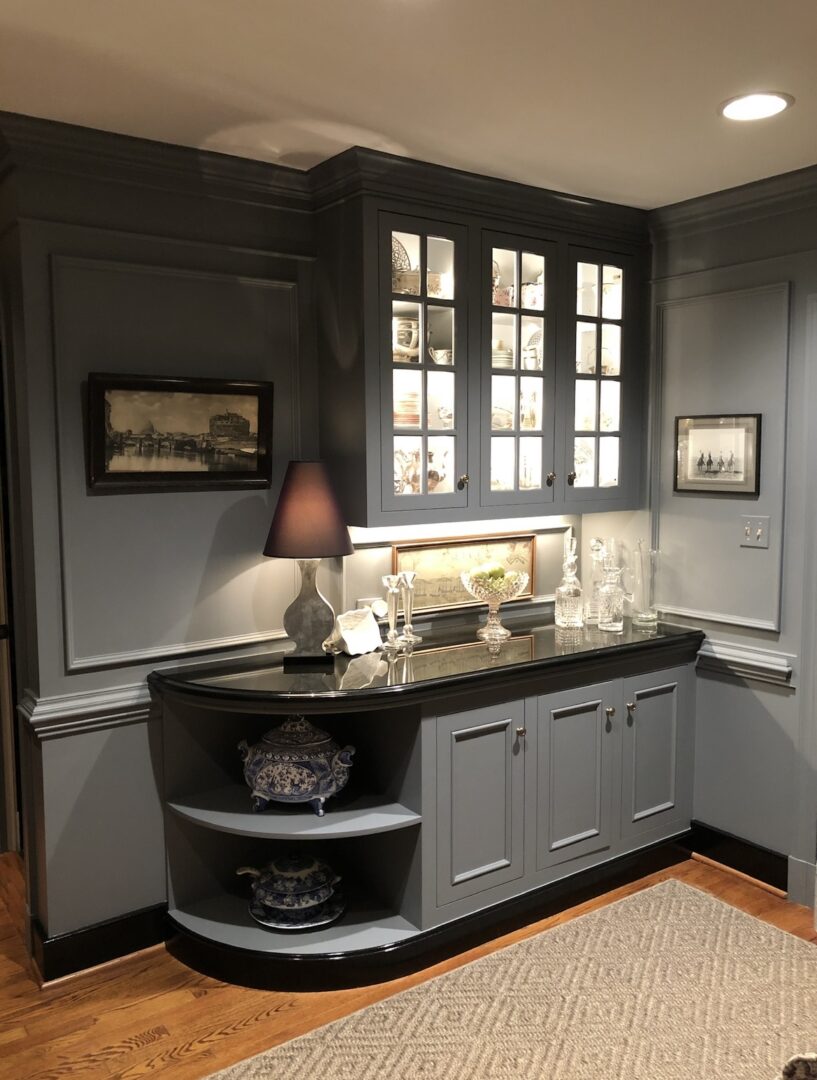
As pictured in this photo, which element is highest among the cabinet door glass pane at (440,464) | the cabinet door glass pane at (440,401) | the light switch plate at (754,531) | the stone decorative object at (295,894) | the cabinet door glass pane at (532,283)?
the cabinet door glass pane at (532,283)

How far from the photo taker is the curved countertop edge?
2.59 m

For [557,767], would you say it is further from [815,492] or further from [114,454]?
[114,454]

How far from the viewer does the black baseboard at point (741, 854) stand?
10.7 feet

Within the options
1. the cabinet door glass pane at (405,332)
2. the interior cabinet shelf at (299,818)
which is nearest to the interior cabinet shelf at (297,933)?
the interior cabinet shelf at (299,818)

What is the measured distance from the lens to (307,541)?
2797mm

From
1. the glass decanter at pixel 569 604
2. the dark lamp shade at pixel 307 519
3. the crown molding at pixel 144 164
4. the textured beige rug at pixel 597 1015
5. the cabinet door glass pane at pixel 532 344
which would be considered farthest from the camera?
the glass decanter at pixel 569 604

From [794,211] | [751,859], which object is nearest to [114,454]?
[794,211]

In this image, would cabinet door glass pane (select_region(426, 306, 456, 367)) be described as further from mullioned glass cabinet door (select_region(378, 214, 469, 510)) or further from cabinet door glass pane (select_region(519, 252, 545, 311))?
cabinet door glass pane (select_region(519, 252, 545, 311))

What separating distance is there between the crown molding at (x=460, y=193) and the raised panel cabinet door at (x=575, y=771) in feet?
5.50

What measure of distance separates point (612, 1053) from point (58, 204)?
2.79 m

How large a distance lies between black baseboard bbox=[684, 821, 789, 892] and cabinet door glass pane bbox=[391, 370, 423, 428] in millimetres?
1938

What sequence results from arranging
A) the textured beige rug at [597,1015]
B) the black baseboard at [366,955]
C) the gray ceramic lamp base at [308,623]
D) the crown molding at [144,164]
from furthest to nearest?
the gray ceramic lamp base at [308,623] → the black baseboard at [366,955] → the crown molding at [144,164] → the textured beige rug at [597,1015]

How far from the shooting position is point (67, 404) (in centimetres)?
267

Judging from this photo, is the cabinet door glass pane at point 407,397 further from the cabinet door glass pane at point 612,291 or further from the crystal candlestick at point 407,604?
the cabinet door glass pane at point 612,291
